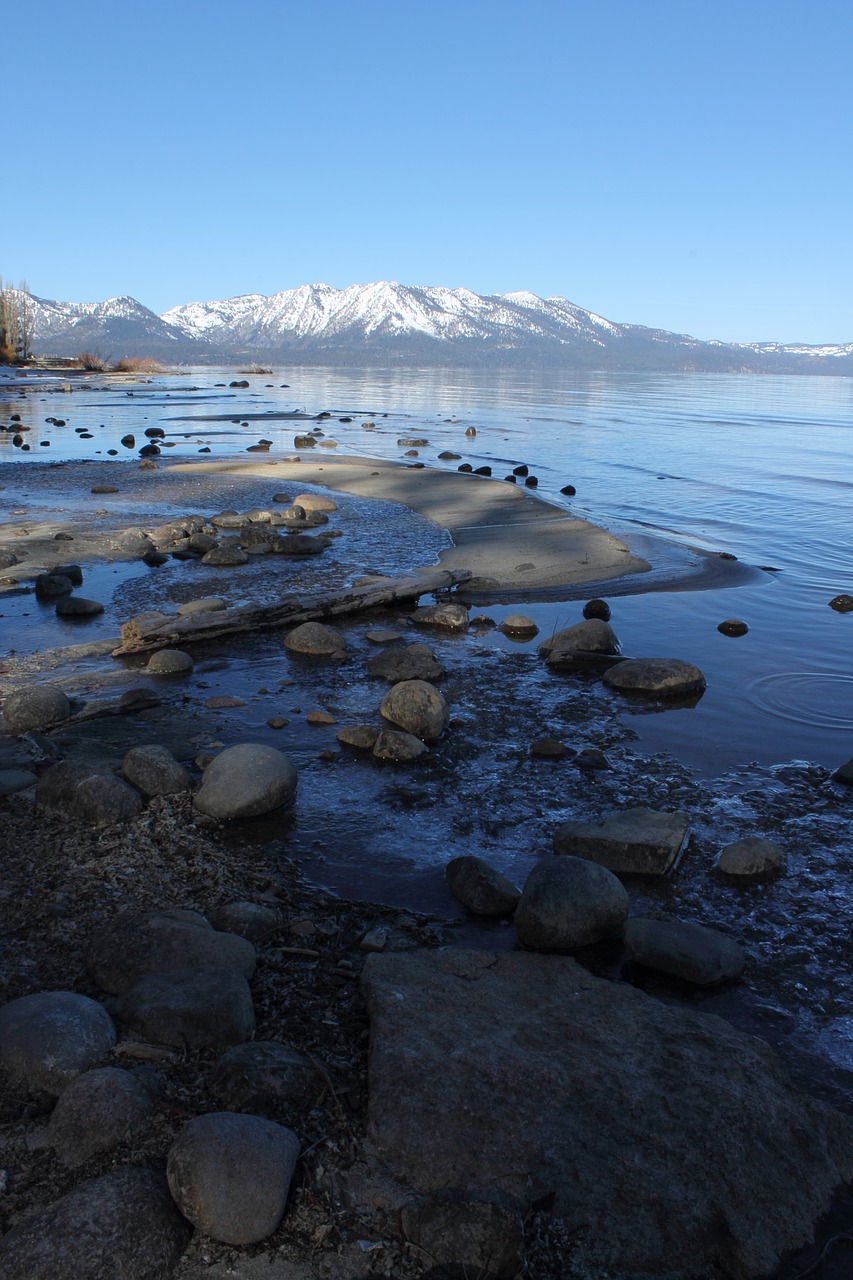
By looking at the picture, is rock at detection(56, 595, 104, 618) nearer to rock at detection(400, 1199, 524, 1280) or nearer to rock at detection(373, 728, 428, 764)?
rock at detection(373, 728, 428, 764)

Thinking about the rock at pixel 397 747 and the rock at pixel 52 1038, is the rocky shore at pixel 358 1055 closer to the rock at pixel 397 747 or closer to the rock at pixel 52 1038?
the rock at pixel 52 1038

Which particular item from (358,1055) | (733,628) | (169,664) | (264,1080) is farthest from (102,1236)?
(733,628)

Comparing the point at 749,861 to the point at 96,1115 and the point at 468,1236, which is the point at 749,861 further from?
the point at 96,1115

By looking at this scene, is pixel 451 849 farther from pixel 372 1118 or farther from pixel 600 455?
pixel 600 455

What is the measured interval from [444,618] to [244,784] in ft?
15.3

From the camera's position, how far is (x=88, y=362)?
85.1m

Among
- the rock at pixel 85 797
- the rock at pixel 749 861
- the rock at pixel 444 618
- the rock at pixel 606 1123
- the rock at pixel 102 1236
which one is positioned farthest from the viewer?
the rock at pixel 444 618

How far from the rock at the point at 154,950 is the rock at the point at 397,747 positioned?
105 inches

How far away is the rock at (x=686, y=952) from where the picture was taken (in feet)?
14.0

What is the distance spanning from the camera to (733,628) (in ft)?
34.8

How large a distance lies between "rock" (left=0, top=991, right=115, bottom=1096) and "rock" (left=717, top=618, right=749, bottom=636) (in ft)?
28.6

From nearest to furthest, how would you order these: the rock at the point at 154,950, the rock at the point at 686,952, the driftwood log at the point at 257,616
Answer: the rock at the point at 154,950 < the rock at the point at 686,952 < the driftwood log at the point at 257,616

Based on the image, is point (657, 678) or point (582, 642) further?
point (582, 642)

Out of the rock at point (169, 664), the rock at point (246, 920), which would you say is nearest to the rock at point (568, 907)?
the rock at point (246, 920)
